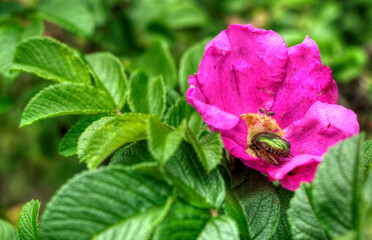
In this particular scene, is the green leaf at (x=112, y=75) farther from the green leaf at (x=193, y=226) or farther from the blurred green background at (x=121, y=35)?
the green leaf at (x=193, y=226)

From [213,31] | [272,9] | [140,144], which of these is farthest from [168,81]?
[272,9]

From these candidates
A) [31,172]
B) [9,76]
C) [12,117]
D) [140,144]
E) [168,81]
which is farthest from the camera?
[31,172]

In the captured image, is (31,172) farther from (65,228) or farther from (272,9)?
(65,228)

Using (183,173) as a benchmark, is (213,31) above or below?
below

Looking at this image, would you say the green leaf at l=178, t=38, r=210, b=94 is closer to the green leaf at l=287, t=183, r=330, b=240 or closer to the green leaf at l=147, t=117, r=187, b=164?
the green leaf at l=147, t=117, r=187, b=164

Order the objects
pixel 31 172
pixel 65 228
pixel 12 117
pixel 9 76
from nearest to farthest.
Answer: pixel 65 228 → pixel 9 76 → pixel 12 117 → pixel 31 172

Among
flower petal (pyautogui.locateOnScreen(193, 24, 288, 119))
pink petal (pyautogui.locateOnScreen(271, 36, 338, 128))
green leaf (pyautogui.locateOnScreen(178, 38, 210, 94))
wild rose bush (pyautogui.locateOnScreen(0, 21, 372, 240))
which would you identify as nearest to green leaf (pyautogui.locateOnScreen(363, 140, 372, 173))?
→ wild rose bush (pyautogui.locateOnScreen(0, 21, 372, 240))
